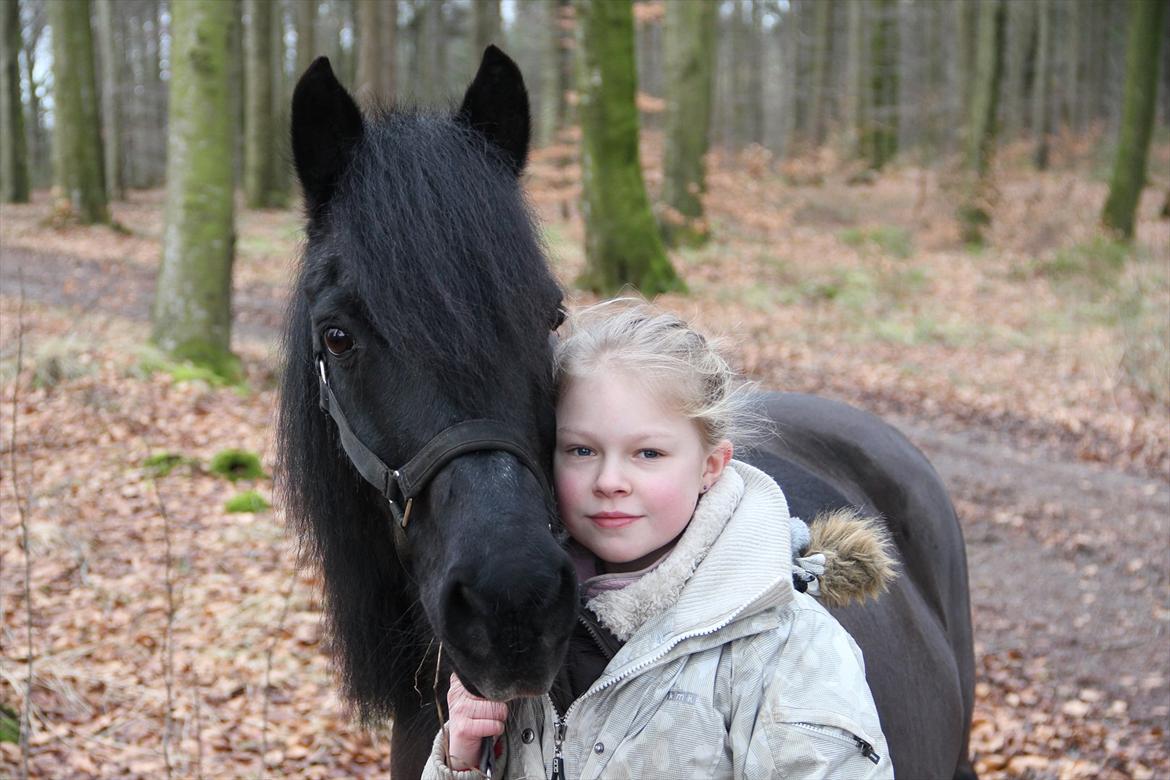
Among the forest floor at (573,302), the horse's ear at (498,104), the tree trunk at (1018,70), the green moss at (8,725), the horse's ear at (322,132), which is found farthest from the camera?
the tree trunk at (1018,70)

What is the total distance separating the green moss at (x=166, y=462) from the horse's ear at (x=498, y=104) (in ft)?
16.5

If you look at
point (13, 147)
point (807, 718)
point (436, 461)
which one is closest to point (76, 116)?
point (13, 147)

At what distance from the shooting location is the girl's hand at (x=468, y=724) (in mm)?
1830

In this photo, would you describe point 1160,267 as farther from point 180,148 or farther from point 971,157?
point 180,148

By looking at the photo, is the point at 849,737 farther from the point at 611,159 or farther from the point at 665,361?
the point at 611,159

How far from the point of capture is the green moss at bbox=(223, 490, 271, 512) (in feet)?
20.2

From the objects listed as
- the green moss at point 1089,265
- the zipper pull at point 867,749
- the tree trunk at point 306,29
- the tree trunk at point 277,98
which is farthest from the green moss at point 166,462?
the tree trunk at point 306,29

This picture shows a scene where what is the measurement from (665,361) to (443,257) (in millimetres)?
458

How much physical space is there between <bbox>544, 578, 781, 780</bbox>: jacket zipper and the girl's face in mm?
177

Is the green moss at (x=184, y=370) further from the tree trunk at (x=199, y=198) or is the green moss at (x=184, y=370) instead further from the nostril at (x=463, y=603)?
the nostril at (x=463, y=603)

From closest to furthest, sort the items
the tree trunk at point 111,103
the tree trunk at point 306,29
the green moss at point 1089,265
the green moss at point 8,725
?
the green moss at point 8,725, the green moss at point 1089,265, the tree trunk at point 306,29, the tree trunk at point 111,103

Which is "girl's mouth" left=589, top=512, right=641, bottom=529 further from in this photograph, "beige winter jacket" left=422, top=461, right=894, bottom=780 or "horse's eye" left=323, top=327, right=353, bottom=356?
"horse's eye" left=323, top=327, right=353, bottom=356

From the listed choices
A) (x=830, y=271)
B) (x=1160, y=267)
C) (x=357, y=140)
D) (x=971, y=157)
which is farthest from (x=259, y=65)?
(x=357, y=140)

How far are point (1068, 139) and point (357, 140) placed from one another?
29.4 m
